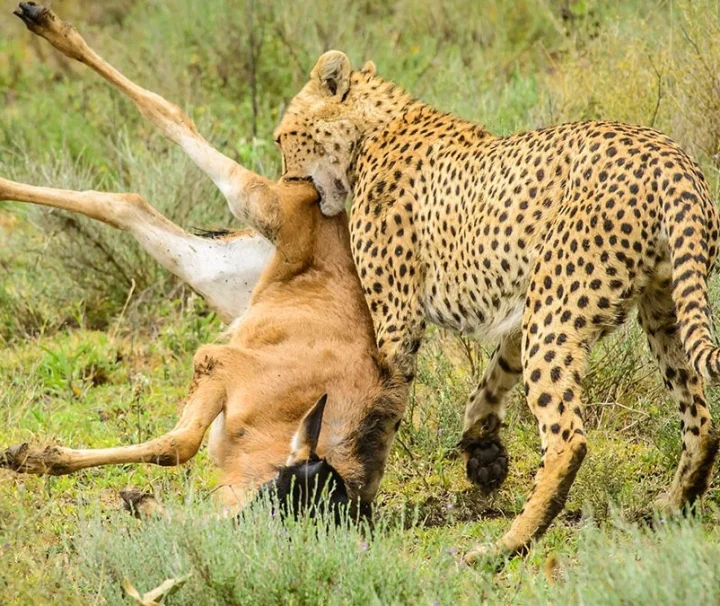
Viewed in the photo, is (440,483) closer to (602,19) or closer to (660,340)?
(660,340)

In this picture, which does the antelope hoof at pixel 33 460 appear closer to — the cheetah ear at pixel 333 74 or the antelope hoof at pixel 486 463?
the antelope hoof at pixel 486 463

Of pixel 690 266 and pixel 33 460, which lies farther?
pixel 33 460

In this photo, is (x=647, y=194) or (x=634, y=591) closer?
(x=634, y=591)

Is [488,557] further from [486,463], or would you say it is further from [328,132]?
[328,132]

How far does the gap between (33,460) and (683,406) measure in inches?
102

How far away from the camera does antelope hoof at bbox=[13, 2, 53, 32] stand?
250 inches

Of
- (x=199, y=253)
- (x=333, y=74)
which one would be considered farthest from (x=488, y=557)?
(x=333, y=74)

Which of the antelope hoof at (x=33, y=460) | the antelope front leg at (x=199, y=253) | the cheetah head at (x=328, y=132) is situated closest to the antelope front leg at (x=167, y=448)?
the antelope hoof at (x=33, y=460)

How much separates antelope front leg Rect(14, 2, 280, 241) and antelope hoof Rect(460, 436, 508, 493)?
136 cm

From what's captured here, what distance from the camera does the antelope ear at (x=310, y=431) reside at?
5.04 meters

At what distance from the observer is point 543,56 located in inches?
416

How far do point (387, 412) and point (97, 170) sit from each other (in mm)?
4877

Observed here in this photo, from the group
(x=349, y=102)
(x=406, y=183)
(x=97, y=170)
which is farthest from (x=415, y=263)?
(x=97, y=170)

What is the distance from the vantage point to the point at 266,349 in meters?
5.68
